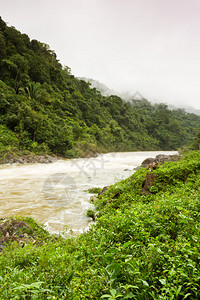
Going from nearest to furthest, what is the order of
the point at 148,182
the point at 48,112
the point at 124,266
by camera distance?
the point at 124,266, the point at 148,182, the point at 48,112

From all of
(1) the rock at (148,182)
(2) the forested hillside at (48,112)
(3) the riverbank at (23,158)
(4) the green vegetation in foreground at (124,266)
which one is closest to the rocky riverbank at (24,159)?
(3) the riverbank at (23,158)

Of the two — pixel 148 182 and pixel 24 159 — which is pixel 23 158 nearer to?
pixel 24 159

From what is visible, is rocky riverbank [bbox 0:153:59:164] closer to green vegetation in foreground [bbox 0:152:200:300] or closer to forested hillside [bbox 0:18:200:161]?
forested hillside [bbox 0:18:200:161]

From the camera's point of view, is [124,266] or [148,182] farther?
[148,182]

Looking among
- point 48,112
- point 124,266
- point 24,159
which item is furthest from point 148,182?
point 48,112

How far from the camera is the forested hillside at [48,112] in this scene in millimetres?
21562

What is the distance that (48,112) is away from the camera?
1156 inches

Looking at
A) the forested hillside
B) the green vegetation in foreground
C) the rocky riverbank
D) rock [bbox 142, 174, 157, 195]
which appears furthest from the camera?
the forested hillside

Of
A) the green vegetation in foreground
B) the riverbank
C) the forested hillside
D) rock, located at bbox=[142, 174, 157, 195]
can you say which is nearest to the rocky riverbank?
the riverbank

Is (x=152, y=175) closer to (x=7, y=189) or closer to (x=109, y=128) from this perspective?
(x=7, y=189)

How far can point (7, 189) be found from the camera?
368 inches

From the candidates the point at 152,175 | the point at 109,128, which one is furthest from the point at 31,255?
Result: the point at 109,128

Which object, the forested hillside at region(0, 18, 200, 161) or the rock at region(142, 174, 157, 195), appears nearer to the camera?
the rock at region(142, 174, 157, 195)

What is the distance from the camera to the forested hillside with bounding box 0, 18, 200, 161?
70.7 ft
